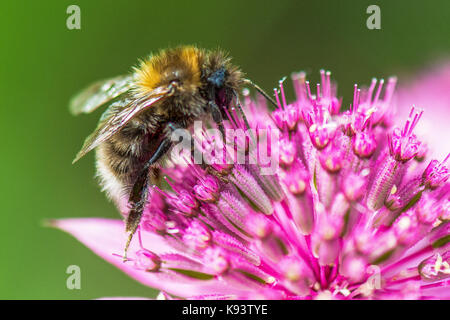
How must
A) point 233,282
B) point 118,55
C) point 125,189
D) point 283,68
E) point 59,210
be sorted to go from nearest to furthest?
point 233,282, point 125,189, point 59,210, point 118,55, point 283,68

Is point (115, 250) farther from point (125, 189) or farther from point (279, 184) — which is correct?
point (279, 184)

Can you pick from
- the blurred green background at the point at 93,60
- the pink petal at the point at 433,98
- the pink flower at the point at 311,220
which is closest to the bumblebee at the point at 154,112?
the pink flower at the point at 311,220

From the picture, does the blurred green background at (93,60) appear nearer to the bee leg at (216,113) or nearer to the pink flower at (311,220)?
the pink flower at (311,220)

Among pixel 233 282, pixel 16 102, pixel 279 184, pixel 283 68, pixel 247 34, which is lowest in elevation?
pixel 233 282

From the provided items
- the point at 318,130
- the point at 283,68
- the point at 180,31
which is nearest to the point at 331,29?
the point at 283,68

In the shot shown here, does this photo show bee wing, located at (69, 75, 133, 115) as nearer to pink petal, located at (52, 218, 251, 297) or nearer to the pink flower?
the pink flower

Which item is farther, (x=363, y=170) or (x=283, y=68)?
(x=283, y=68)
